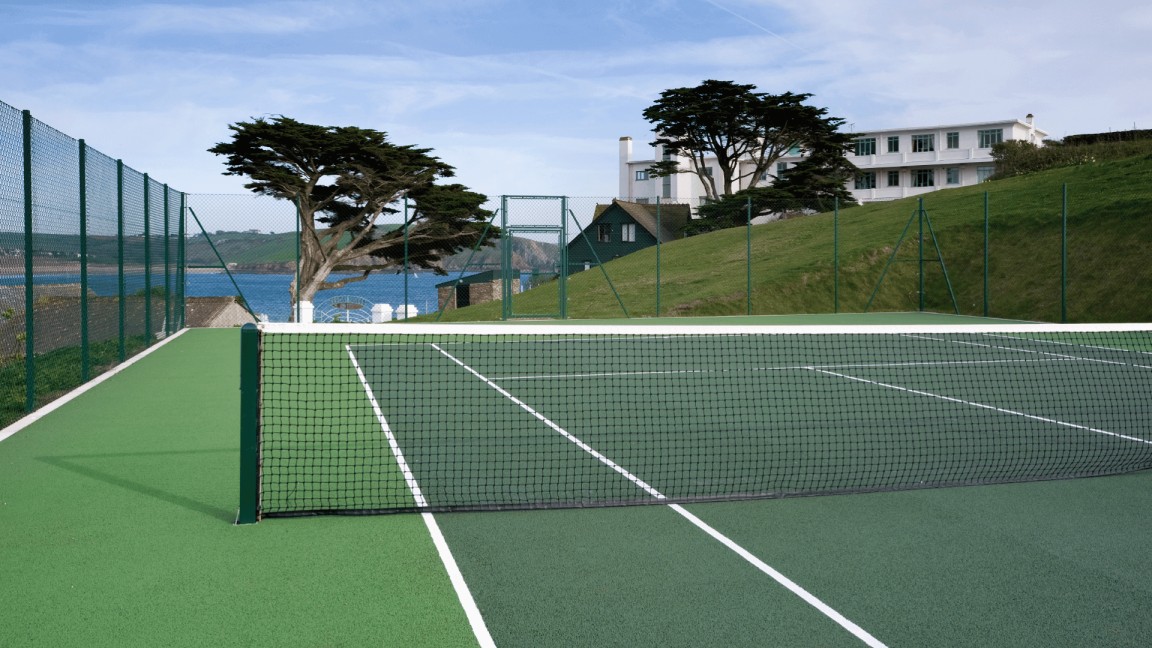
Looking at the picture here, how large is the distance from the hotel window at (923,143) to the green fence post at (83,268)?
2854 inches

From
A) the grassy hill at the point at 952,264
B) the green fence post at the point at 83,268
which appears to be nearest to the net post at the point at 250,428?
the green fence post at the point at 83,268

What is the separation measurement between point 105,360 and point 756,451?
8.93m

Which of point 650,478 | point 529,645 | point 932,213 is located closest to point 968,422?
point 650,478

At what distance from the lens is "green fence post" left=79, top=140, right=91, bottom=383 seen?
35.8 feet

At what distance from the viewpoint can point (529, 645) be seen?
3.94 meters

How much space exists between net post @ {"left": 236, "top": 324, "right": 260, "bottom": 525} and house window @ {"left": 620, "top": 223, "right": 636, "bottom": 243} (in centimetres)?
5278

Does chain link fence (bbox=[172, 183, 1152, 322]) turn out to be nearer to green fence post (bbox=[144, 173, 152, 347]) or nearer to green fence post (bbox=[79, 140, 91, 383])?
green fence post (bbox=[144, 173, 152, 347])

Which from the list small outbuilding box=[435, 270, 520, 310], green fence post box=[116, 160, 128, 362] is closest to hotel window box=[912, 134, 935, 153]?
small outbuilding box=[435, 270, 520, 310]

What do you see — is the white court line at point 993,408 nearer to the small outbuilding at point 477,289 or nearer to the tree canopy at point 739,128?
the small outbuilding at point 477,289

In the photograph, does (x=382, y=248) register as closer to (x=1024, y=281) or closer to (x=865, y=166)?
(x=1024, y=281)

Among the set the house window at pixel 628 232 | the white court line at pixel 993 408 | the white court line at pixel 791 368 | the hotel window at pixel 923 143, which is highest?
the hotel window at pixel 923 143

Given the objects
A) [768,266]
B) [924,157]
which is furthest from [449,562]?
[924,157]

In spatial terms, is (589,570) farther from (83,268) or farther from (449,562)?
(83,268)

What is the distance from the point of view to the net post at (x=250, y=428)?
218 inches
